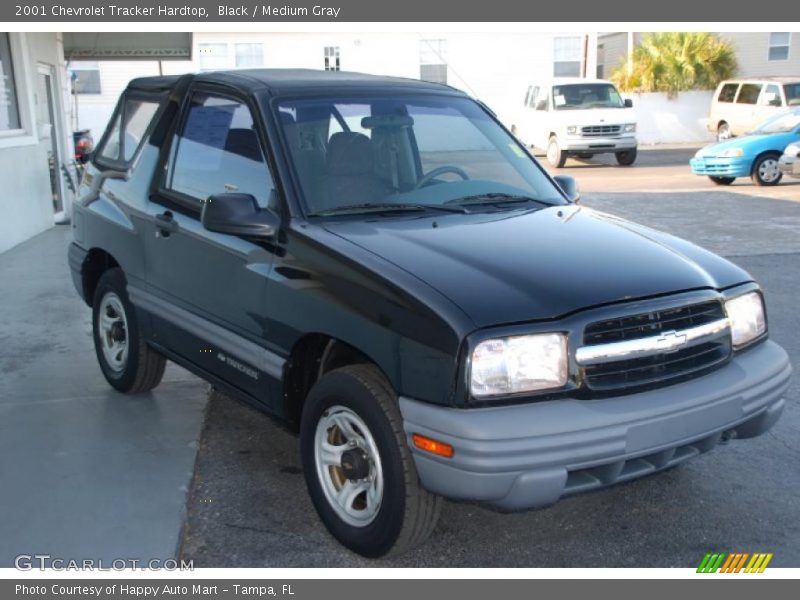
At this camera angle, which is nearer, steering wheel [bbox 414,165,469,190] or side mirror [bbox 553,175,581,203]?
steering wheel [bbox 414,165,469,190]

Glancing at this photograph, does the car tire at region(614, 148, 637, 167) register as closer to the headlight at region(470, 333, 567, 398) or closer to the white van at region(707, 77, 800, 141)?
the white van at region(707, 77, 800, 141)

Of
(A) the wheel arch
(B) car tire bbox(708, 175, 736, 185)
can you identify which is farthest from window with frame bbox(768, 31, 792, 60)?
(A) the wheel arch

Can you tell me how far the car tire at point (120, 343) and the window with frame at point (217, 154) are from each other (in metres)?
0.90

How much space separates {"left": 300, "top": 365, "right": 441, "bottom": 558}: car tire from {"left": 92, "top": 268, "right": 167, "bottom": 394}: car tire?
1.88m

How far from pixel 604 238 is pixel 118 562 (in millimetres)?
2443

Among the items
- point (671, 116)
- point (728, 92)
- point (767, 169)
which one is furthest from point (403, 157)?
point (671, 116)

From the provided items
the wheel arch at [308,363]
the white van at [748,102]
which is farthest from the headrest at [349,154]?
the white van at [748,102]

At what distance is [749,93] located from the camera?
25.3m

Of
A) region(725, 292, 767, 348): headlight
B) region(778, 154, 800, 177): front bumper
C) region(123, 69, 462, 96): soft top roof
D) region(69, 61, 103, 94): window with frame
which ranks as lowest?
region(778, 154, 800, 177): front bumper

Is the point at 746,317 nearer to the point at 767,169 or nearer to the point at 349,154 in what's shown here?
the point at 349,154

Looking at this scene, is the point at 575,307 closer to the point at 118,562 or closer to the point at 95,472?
the point at 118,562

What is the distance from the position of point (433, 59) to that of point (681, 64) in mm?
8353

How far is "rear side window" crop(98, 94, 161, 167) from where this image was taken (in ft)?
17.3

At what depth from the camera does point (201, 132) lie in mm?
4758
